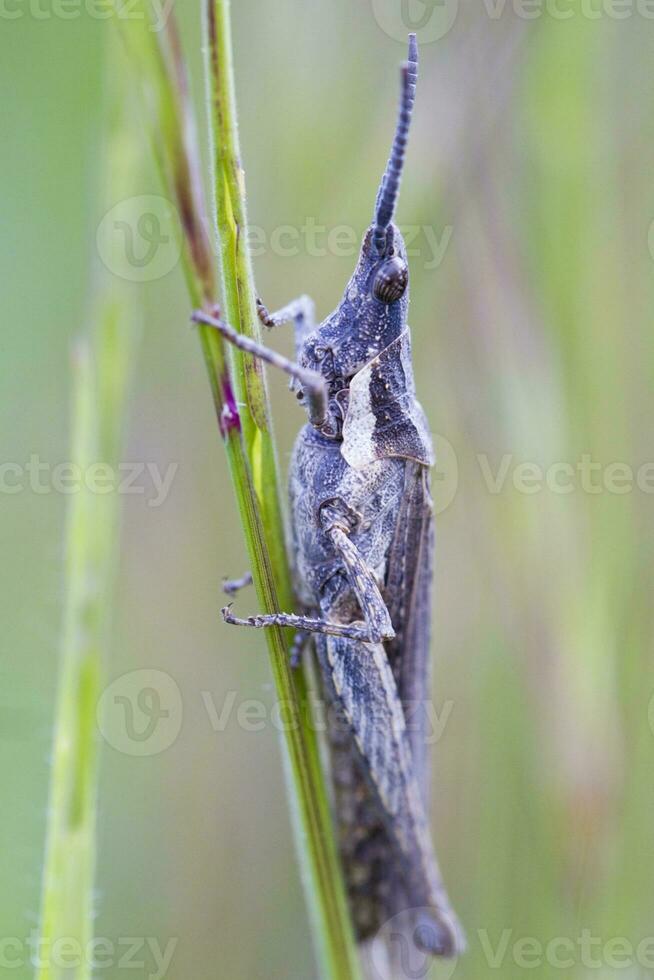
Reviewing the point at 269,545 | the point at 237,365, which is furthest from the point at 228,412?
the point at 269,545

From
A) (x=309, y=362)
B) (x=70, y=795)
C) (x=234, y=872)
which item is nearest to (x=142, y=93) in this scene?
(x=309, y=362)

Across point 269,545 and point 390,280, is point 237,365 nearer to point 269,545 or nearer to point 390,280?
point 269,545

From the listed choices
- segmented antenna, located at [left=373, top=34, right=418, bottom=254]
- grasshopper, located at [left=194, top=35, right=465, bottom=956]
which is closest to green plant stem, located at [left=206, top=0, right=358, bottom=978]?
grasshopper, located at [left=194, top=35, right=465, bottom=956]

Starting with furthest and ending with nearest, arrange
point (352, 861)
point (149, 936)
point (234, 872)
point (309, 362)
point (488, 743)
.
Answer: point (234, 872), point (149, 936), point (488, 743), point (352, 861), point (309, 362)

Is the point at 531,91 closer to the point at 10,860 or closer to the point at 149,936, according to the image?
the point at 10,860

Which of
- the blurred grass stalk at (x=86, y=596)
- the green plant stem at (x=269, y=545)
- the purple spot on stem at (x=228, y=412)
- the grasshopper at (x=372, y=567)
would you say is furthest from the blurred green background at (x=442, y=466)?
the purple spot on stem at (x=228, y=412)

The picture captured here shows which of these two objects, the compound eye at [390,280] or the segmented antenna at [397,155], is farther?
the compound eye at [390,280]

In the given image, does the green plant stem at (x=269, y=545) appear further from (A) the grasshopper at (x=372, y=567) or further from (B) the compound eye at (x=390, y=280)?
(B) the compound eye at (x=390, y=280)
